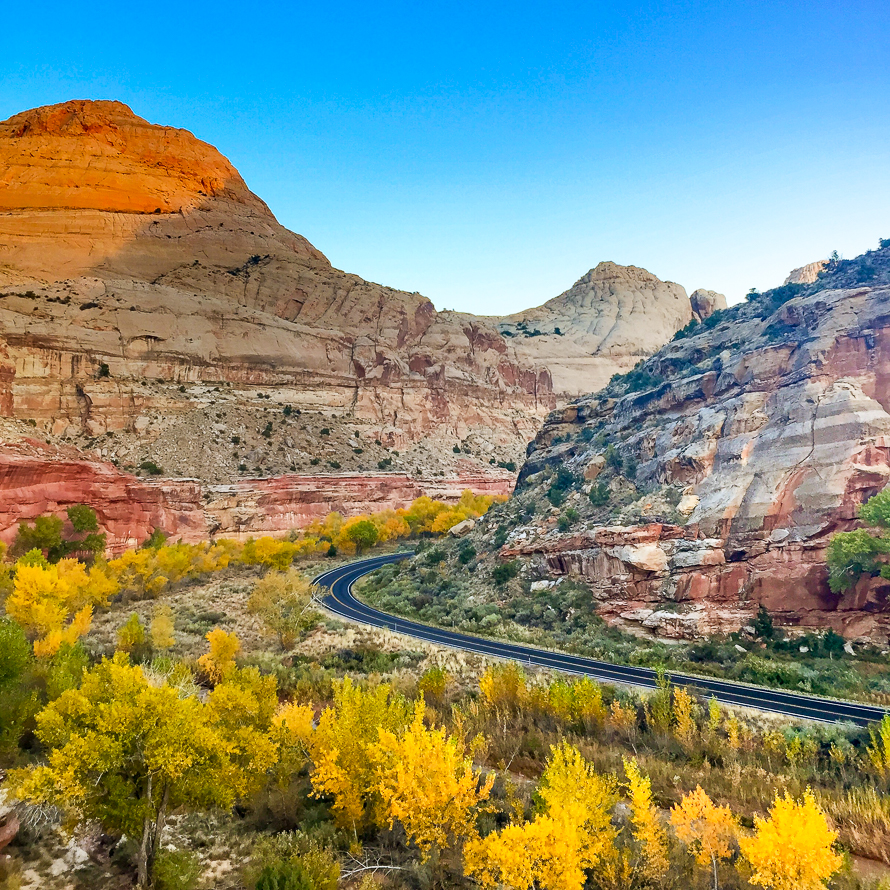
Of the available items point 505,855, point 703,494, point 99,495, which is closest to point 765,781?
point 505,855

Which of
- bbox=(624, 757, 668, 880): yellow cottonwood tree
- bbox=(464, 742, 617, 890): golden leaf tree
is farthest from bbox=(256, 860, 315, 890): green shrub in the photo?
bbox=(624, 757, 668, 880): yellow cottonwood tree

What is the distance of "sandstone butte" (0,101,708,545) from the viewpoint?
63094 millimetres

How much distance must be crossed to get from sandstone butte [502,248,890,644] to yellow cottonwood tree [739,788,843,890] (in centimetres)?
2056

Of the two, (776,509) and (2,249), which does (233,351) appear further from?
(776,509)

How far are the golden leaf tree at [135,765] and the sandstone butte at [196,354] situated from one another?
151 ft

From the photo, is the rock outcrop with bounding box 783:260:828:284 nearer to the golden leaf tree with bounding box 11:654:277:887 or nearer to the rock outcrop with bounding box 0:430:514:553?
the rock outcrop with bounding box 0:430:514:553

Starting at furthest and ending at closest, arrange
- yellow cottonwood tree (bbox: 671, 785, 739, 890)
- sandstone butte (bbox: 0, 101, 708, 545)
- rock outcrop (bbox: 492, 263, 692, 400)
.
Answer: rock outcrop (bbox: 492, 263, 692, 400) → sandstone butte (bbox: 0, 101, 708, 545) → yellow cottonwood tree (bbox: 671, 785, 739, 890)

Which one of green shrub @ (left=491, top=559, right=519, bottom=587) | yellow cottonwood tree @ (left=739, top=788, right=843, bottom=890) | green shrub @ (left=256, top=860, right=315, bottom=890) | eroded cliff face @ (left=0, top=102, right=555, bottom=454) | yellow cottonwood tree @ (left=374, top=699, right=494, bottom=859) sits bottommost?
green shrub @ (left=491, top=559, right=519, bottom=587)

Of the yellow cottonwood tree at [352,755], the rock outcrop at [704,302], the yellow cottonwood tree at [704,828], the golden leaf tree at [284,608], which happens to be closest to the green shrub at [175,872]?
the yellow cottonwood tree at [352,755]

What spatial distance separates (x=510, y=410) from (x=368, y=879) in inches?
4120

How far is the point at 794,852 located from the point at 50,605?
3275 cm

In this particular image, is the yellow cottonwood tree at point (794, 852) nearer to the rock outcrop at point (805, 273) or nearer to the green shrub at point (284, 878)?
the green shrub at point (284, 878)

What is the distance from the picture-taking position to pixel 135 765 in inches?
414

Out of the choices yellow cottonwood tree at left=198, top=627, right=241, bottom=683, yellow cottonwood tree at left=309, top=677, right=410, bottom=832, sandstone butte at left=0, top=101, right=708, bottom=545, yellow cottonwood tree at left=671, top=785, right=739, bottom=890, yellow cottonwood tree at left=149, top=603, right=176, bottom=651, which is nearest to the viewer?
yellow cottonwood tree at left=671, top=785, right=739, bottom=890
